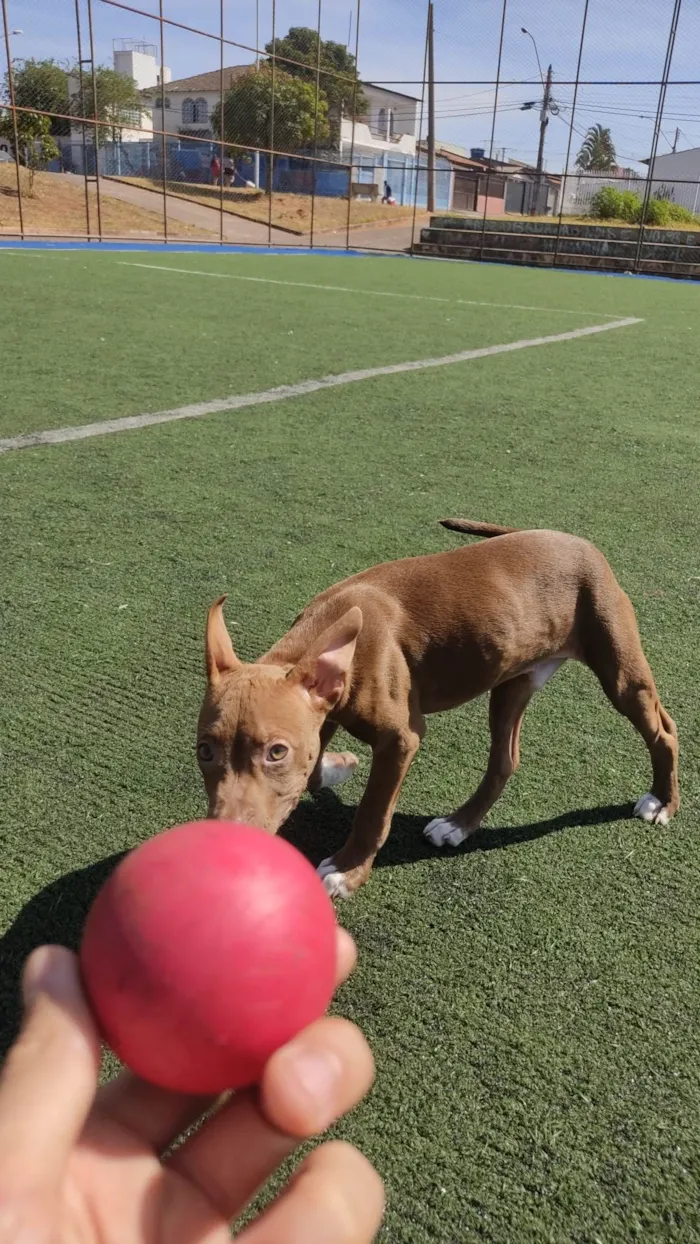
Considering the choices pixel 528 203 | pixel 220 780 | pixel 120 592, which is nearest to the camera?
pixel 220 780

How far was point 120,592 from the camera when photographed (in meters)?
4.50

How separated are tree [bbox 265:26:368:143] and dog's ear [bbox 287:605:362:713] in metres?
39.6

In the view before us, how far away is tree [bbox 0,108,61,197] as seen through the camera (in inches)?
1433

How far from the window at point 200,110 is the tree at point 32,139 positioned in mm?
28044

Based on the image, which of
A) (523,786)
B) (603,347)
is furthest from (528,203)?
(523,786)

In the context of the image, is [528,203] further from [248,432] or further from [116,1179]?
[116,1179]

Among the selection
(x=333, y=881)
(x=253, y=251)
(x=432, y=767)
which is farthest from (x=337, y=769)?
(x=253, y=251)

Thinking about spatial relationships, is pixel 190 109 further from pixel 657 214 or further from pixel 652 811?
pixel 652 811

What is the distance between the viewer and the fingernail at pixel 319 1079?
122 cm

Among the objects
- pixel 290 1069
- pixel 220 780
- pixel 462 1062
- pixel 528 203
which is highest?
pixel 528 203

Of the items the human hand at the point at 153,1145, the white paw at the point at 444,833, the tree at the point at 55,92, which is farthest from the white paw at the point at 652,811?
the tree at the point at 55,92

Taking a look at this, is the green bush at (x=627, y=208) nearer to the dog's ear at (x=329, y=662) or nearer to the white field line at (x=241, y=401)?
the white field line at (x=241, y=401)

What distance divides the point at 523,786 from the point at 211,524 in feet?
9.15

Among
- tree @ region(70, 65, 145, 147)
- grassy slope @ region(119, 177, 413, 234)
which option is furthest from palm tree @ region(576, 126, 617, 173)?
tree @ region(70, 65, 145, 147)
